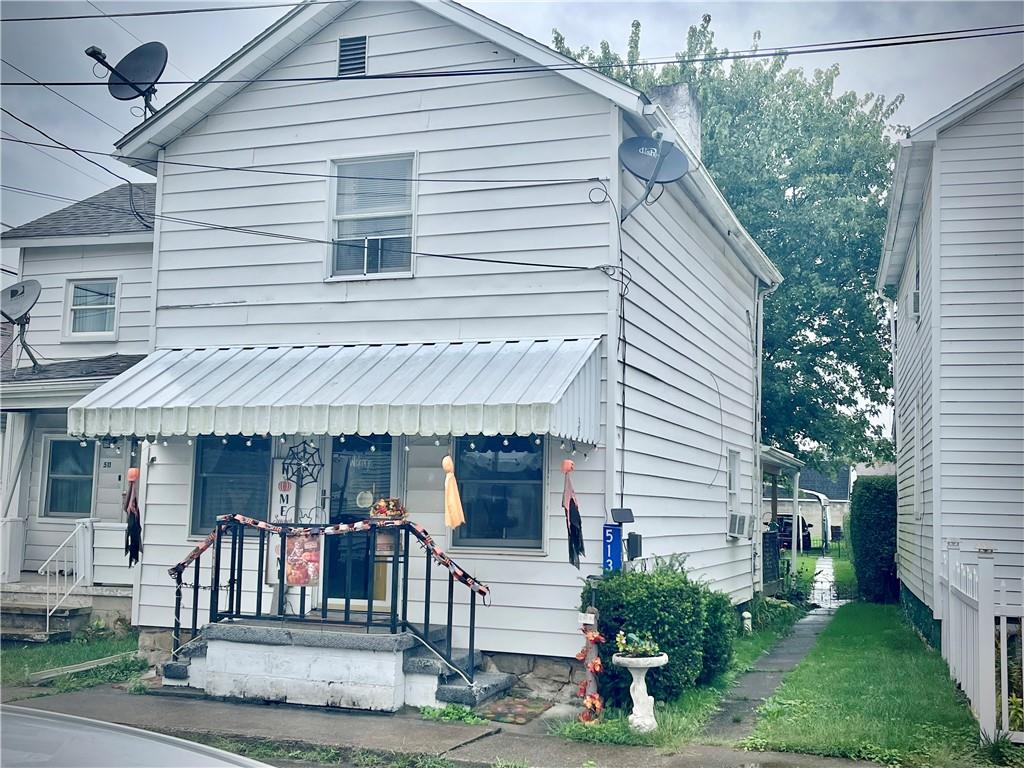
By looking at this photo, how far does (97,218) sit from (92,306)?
1.74 m

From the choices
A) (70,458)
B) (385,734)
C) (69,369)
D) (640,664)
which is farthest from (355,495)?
(70,458)

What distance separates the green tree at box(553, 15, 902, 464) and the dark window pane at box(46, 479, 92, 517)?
1603 cm

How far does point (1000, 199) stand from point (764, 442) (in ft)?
44.7

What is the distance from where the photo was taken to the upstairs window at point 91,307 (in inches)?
659

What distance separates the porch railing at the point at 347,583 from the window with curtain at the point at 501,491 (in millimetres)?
493

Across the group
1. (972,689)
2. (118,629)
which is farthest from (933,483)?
(118,629)

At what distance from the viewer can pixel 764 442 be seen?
1033 inches

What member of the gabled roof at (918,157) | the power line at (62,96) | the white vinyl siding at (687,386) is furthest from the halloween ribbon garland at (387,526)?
the gabled roof at (918,157)

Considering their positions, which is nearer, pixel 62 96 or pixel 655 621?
pixel 655 621

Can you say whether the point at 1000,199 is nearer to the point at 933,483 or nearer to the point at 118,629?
the point at 933,483

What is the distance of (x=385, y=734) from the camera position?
28.7 ft

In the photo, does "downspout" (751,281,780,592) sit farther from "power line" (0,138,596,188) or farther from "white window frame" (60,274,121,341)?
"white window frame" (60,274,121,341)

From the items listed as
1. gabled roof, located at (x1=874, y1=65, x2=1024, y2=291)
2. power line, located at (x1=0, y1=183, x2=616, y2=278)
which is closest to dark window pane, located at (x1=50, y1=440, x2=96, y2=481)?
power line, located at (x1=0, y1=183, x2=616, y2=278)

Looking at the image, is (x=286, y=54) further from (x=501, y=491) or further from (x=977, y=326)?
(x=977, y=326)
